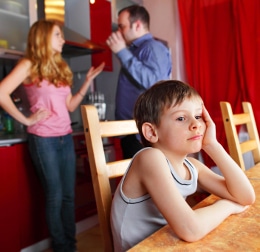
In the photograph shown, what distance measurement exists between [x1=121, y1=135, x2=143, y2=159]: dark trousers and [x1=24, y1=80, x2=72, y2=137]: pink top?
0.36 metres

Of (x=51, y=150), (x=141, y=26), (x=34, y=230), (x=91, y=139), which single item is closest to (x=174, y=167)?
(x=91, y=139)

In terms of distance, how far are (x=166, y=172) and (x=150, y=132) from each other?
14cm

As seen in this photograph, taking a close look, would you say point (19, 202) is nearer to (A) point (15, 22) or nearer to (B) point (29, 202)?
(B) point (29, 202)

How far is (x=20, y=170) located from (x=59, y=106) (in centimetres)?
46

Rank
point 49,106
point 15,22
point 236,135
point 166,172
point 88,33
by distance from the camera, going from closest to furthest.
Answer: point 166,172 < point 236,135 < point 49,106 < point 15,22 < point 88,33

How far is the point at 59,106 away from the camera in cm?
172

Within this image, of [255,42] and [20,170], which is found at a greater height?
[255,42]

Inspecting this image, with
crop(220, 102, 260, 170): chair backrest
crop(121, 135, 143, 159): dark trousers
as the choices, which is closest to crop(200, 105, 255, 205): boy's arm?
crop(220, 102, 260, 170): chair backrest

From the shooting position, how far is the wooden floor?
193 centimetres

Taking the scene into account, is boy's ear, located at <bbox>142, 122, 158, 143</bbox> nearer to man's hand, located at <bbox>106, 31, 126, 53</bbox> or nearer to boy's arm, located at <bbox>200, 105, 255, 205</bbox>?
boy's arm, located at <bbox>200, 105, 255, 205</bbox>

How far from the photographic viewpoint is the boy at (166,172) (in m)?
0.63

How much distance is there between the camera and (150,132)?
735 millimetres

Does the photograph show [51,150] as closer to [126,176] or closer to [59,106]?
[59,106]

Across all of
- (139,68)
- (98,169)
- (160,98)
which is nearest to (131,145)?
(139,68)
